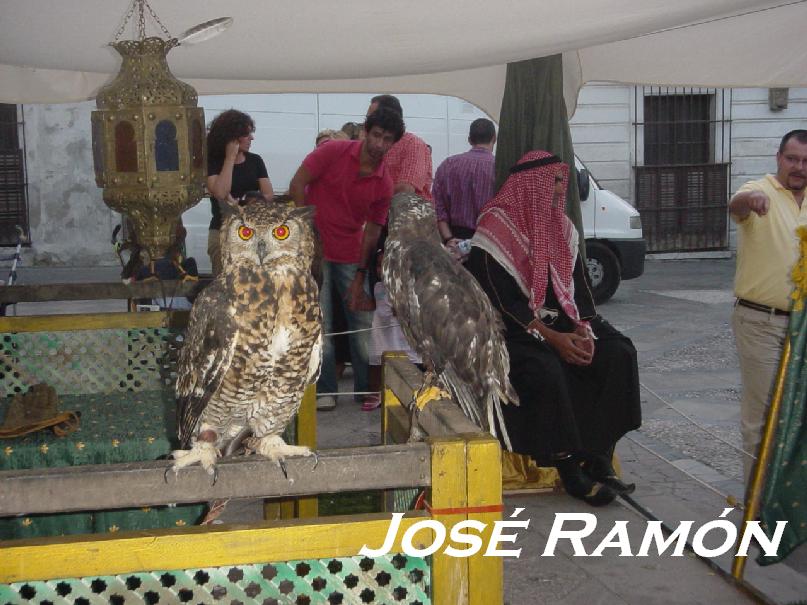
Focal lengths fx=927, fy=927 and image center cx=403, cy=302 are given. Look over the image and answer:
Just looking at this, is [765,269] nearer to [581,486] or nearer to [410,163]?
[581,486]

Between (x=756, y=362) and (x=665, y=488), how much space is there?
3.36ft

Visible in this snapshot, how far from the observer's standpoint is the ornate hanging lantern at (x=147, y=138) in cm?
313

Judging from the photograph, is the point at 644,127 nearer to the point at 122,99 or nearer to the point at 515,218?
the point at 515,218

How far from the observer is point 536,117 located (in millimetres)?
5188

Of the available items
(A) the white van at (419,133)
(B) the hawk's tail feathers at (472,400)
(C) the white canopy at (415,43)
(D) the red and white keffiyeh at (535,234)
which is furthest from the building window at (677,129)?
(B) the hawk's tail feathers at (472,400)

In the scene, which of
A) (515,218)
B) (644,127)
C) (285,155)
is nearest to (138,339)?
(515,218)

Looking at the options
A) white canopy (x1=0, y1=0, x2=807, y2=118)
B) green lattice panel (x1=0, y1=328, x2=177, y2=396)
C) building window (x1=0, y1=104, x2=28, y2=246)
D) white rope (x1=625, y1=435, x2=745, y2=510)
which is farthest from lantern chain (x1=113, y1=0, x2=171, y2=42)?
building window (x1=0, y1=104, x2=28, y2=246)

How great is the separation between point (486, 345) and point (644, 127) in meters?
16.6

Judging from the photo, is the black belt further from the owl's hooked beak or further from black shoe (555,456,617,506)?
the owl's hooked beak

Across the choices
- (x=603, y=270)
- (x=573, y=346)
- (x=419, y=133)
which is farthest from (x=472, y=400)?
(x=419, y=133)

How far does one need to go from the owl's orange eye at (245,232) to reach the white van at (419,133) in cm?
980

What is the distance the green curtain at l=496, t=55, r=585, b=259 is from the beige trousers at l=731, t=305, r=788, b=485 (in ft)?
3.34

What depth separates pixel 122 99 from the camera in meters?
3.13

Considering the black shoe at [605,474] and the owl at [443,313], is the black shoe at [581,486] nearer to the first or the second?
the black shoe at [605,474]
